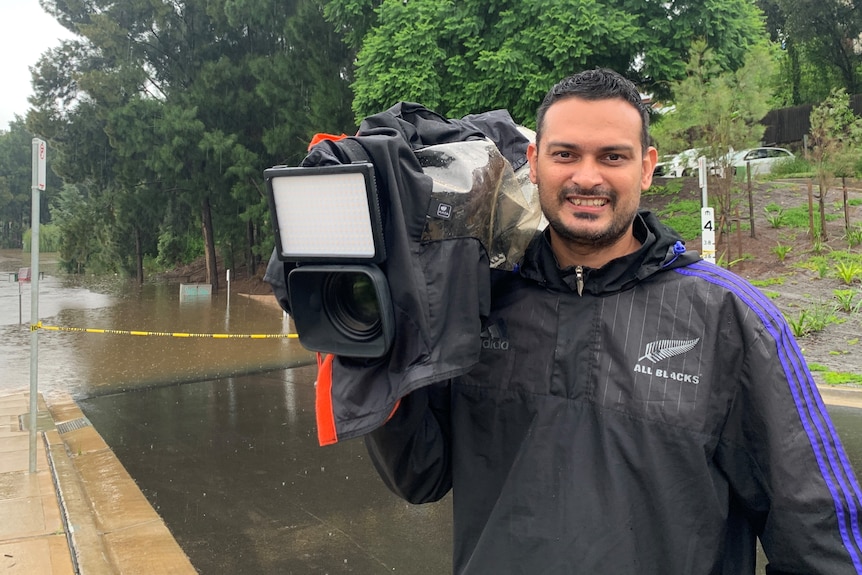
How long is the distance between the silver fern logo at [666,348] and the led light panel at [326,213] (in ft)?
1.85

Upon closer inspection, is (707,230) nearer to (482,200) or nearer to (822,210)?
(822,210)

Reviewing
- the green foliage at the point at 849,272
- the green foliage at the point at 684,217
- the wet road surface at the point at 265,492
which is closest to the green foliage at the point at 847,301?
the green foliage at the point at 849,272

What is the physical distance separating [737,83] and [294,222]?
13.7 metres

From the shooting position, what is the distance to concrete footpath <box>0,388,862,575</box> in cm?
383

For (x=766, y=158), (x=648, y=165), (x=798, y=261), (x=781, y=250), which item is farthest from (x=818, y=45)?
(x=648, y=165)

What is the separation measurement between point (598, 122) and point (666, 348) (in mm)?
459

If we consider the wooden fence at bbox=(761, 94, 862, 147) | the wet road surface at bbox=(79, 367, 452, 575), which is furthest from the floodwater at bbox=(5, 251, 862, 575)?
the wooden fence at bbox=(761, 94, 862, 147)

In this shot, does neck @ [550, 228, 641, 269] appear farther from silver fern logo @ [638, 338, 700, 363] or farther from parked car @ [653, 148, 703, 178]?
parked car @ [653, 148, 703, 178]

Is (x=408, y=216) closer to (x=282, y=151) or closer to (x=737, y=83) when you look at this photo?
Result: (x=737, y=83)

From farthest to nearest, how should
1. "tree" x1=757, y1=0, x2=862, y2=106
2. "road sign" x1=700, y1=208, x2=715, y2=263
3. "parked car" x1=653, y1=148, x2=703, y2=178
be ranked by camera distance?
"tree" x1=757, y1=0, x2=862, y2=106
"parked car" x1=653, y1=148, x2=703, y2=178
"road sign" x1=700, y1=208, x2=715, y2=263

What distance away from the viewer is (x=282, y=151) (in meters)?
20.8

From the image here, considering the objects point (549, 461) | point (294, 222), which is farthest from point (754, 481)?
point (294, 222)

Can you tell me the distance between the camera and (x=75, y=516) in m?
4.57

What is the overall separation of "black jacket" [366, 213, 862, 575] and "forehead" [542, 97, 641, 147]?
0.22 m
